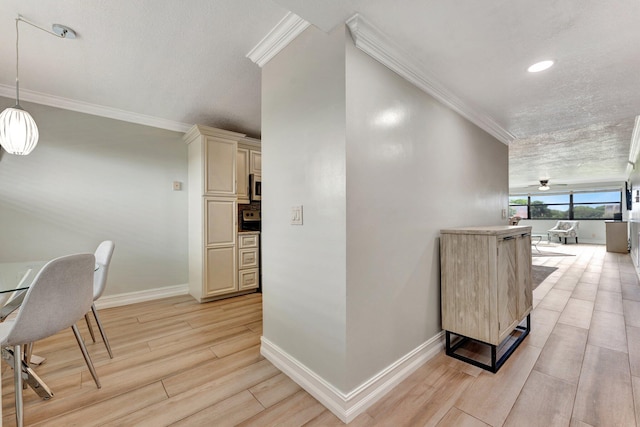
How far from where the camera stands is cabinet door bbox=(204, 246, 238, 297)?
337cm

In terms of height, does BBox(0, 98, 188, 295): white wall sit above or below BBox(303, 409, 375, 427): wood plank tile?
above

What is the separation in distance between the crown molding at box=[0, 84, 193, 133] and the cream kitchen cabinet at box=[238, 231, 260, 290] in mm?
1730

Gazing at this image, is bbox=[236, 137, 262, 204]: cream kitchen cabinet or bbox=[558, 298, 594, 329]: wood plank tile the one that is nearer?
bbox=[558, 298, 594, 329]: wood plank tile

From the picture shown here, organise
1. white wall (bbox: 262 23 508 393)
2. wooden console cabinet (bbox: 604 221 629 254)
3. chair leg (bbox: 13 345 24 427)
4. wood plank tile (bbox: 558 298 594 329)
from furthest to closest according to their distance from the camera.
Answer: wooden console cabinet (bbox: 604 221 629 254) < wood plank tile (bbox: 558 298 594 329) < white wall (bbox: 262 23 508 393) < chair leg (bbox: 13 345 24 427)

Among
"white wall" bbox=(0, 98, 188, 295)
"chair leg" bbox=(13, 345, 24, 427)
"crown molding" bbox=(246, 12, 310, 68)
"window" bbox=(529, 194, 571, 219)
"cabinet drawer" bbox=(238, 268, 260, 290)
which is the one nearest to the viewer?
"chair leg" bbox=(13, 345, 24, 427)

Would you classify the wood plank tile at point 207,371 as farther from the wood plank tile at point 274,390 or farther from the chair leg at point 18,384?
the chair leg at point 18,384

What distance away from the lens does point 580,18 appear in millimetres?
1443

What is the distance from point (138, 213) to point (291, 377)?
2866 mm

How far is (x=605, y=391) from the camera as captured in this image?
1.62 meters

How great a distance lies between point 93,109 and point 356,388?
3898 mm

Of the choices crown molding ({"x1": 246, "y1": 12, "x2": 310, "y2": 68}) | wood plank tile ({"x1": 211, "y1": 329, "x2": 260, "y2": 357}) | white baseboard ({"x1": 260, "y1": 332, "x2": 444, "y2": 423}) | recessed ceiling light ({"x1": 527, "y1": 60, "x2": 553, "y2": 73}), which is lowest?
wood plank tile ({"x1": 211, "y1": 329, "x2": 260, "y2": 357})

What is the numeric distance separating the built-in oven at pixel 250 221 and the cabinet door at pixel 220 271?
525mm

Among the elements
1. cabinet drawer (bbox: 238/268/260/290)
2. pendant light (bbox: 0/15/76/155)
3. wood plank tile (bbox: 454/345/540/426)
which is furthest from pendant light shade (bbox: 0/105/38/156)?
wood plank tile (bbox: 454/345/540/426)

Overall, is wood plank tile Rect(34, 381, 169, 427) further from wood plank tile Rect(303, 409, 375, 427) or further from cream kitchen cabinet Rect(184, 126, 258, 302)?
cream kitchen cabinet Rect(184, 126, 258, 302)
